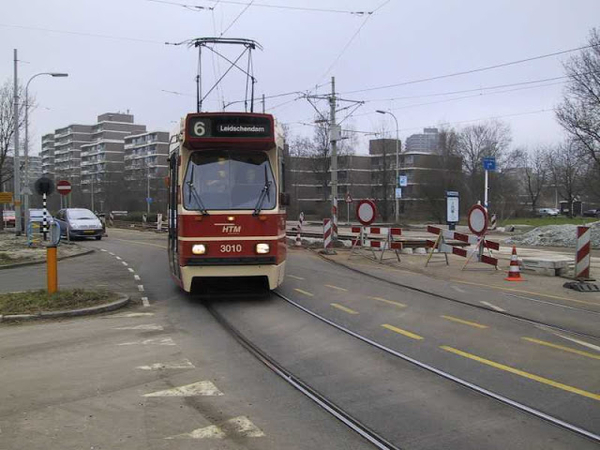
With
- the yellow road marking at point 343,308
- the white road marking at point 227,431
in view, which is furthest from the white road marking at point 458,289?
the white road marking at point 227,431

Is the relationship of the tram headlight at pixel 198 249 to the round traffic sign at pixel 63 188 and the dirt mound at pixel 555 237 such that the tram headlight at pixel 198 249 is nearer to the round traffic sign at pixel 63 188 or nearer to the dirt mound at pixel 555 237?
the round traffic sign at pixel 63 188

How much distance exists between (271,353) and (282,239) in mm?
3831

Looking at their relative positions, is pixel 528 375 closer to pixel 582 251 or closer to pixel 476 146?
pixel 582 251

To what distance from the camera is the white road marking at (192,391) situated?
5406mm

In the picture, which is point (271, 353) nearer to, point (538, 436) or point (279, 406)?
point (279, 406)

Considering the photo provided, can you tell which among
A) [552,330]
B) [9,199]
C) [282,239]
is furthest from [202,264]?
[9,199]

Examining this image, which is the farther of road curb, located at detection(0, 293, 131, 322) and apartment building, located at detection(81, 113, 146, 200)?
apartment building, located at detection(81, 113, 146, 200)

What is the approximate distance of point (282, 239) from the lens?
10.6 m

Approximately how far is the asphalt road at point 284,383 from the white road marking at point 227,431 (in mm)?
17

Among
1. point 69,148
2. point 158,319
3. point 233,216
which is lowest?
point 158,319

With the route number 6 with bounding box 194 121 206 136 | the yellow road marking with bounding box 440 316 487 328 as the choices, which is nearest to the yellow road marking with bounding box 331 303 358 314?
the yellow road marking with bounding box 440 316 487 328

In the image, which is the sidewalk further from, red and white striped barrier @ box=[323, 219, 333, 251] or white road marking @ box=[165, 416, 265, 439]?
red and white striped barrier @ box=[323, 219, 333, 251]

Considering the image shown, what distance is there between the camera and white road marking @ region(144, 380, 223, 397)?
5406 millimetres

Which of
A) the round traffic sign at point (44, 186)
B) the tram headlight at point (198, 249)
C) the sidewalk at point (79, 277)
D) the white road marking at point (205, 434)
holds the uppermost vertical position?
the round traffic sign at point (44, 186)
